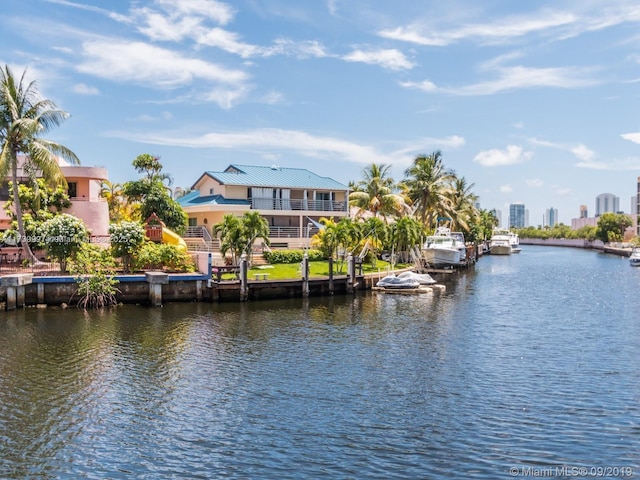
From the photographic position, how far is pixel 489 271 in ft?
255

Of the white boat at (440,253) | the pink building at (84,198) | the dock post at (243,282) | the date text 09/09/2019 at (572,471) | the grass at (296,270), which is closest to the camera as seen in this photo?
the date text 09/09/2019 at (572,471)

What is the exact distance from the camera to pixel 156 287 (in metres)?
39.7

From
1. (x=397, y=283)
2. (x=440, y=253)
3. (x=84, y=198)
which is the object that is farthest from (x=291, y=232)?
(x=84, y=198)

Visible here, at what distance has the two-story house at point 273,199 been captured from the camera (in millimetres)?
62875

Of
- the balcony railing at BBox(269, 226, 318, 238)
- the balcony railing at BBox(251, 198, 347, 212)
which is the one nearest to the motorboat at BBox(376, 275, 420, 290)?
the balcony railing at BBox(269, 226, 318, 238)

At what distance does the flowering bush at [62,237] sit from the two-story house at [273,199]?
2103cm

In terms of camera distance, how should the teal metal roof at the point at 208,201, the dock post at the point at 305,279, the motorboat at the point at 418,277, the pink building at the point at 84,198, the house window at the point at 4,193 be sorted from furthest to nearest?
the teal metal roof at the point at 208,201
the motorboat at the point at 418,277
the house window at the point at 4,193
the pink building at the point at 84,198
the dock post at the point at 305,279

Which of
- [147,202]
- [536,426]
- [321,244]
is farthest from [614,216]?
[536,426]

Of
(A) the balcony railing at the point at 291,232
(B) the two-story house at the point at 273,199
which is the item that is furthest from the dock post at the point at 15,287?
(A) the balcony railing at the point at 291,232

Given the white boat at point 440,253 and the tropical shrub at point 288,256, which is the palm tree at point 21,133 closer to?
the tropical shrub at point 288,256

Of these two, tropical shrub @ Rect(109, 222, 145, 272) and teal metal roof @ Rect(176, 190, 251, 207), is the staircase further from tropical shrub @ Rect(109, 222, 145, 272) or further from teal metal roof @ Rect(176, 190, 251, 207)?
tropical shrub @ Rect(109, 222, 145, 272)

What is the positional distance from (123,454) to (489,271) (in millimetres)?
67778

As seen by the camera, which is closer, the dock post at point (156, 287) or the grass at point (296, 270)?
the dock post at point (156, 287)

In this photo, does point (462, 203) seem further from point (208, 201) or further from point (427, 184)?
point (208, 201)
